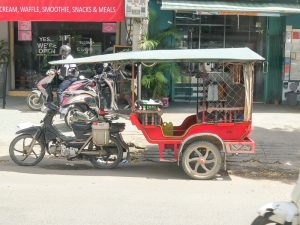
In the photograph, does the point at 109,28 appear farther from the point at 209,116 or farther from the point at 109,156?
the point at 209,116

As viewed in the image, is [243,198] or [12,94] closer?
[243,198]

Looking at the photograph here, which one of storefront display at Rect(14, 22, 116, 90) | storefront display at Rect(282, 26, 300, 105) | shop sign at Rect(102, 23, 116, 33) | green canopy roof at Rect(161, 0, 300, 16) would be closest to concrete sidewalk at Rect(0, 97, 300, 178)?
storefront display at Rect(282, 26, 300, 105)

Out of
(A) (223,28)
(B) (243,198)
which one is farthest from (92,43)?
(B) (243,198)

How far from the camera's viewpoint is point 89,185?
7.24m

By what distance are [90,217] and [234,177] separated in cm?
312

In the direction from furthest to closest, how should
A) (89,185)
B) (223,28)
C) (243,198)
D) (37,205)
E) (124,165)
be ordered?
(223,28), (124,165), (89,185), (243,198), (37,205)

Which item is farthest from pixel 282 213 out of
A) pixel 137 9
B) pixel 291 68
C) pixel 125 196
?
pixel 291 68

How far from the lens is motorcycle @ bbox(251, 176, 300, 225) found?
392 cm

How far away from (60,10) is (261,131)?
239 inches

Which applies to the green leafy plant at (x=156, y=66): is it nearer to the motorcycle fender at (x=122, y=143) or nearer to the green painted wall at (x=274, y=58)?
the green painted wall at (x=274, y=58)

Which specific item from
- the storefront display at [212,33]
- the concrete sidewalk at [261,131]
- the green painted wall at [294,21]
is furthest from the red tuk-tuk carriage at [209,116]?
the green painted wall at [294,21]

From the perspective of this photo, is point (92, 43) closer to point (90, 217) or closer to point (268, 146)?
point (268, 146)

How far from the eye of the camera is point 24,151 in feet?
27.5

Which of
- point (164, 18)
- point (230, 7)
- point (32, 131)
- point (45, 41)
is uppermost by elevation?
point (230, 7)
